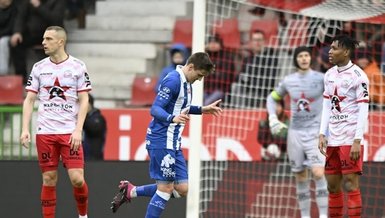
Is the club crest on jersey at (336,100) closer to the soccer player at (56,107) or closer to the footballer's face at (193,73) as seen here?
the footballer's face at (193,73)

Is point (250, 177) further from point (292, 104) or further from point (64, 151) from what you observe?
point (64, 151)

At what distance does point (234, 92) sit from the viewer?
Result: 561 inches

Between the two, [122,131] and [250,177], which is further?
[122,131]

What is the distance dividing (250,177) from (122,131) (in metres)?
1.85

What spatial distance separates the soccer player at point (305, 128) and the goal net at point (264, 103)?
1.86ft

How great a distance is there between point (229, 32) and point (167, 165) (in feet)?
19.4

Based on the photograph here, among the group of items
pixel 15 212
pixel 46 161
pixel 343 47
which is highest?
pixel 343 47

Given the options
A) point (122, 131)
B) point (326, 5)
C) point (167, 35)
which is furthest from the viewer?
point (167, 35)

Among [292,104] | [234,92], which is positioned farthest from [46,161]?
[234,92]

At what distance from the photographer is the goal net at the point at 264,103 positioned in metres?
12.6

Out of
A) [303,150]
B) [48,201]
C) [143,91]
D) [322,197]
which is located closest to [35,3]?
[143,91]

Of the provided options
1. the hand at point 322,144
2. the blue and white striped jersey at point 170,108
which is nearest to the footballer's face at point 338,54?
the hand at point 322,144

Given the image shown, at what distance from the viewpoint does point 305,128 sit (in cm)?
1237

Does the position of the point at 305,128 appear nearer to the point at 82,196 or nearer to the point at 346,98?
the point at 346,98
